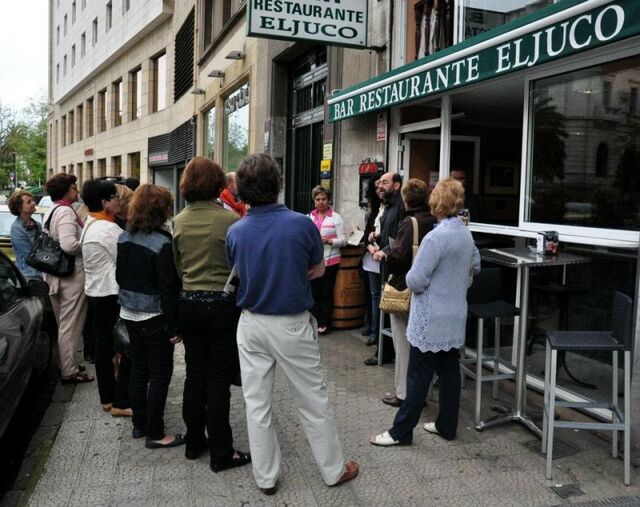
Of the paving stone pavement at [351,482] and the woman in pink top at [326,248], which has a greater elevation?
the woman in pink top at [326,248]

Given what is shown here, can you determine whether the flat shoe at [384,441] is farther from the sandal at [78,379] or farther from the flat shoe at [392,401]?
the sandal at [78,379]

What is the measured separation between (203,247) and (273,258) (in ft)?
1.69

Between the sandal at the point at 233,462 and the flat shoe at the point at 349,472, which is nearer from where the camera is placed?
the flat shoe at the point at 349,472

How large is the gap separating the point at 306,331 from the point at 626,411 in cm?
192

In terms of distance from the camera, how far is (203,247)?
344 centimetres

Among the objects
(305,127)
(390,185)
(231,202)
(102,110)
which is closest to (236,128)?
(305,127)

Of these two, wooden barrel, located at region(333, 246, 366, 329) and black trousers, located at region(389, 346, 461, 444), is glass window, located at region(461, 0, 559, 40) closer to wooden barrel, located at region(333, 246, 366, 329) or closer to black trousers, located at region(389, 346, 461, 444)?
wooden barrel, located at region(333, 246, 366, 329)

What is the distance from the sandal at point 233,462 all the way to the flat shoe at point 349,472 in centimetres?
60

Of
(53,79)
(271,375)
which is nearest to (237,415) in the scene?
(271,375)

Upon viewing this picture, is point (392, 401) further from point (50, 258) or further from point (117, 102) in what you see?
point (117, 102)

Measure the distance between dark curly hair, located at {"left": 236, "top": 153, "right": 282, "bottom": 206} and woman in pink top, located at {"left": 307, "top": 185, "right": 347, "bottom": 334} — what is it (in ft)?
11.2

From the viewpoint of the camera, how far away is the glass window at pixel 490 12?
17.9 ft

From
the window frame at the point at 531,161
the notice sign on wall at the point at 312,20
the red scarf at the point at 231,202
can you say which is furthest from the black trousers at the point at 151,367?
the notice sign on wall at the point at 312,20

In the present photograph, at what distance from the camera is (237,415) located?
14.9ft
